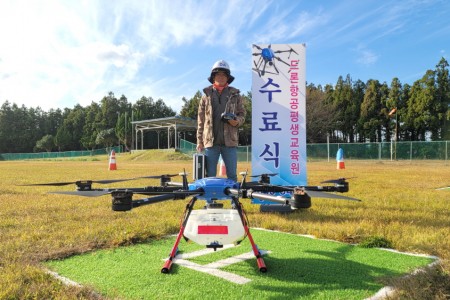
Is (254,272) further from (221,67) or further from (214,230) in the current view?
→ (221,67)

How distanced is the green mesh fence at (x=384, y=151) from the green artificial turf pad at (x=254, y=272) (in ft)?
89.0

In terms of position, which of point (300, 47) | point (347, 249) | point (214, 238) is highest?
point (300, 47)

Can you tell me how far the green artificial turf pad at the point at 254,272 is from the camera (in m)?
2.47

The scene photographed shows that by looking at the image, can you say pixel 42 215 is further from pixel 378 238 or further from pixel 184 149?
pixel 184 149

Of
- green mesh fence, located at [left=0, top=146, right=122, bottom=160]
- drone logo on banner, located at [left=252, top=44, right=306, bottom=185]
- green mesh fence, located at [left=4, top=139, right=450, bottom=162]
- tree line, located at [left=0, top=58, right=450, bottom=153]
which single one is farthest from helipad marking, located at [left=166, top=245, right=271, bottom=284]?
green mesh fence, located at [left=0, top=146, right=122, bottom=160]

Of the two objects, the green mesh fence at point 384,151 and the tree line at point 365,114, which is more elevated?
the tree line at point 365,114

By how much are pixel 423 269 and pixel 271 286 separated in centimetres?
132

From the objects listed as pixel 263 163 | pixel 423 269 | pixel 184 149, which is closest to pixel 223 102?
pixel 263 163

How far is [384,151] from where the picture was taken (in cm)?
3155

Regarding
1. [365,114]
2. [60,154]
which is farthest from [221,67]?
[60,154]

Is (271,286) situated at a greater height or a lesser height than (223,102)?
lesser

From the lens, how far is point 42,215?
5398 millimetres

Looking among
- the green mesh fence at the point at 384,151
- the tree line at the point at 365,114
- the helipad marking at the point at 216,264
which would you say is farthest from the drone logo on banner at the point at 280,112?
the tree line at the point at 365,114

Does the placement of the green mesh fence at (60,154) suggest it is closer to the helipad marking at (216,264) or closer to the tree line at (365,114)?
the tree line at (365,114)
